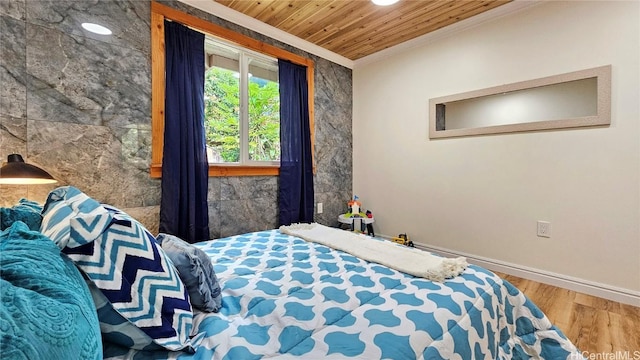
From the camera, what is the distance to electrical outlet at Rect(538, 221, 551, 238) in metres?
2.39

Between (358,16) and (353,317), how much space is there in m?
2.64

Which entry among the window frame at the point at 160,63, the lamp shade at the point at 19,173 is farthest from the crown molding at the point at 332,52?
the lamp shade at the point at 19,173

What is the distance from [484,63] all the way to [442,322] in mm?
2644

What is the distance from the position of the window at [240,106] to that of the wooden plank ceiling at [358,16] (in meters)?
0.41

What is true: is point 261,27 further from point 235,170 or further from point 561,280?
point 561,280

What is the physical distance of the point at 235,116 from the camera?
2.80 m

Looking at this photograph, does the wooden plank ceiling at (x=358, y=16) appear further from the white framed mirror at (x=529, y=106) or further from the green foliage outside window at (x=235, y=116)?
the white framed mirror at (x=529, y=106)

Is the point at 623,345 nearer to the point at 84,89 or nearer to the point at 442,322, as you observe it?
the point at 442,322

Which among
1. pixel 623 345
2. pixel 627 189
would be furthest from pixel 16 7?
pixel 627 189

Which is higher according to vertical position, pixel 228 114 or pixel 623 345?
pixel 228 114

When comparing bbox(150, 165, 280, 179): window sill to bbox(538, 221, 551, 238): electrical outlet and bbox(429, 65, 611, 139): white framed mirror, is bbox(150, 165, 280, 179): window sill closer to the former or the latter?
bbox(429, 65, 611, 139): white framed mirror


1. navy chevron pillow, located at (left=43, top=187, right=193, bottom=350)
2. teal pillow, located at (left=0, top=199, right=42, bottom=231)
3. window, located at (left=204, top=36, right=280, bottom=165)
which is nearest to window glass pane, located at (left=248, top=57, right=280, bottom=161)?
window, located at (left=204, top=36, right=280, bottom=165)

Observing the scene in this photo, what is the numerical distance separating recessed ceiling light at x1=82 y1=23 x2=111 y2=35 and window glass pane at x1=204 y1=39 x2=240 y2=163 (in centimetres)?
76

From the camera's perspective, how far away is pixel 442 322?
930 mm
